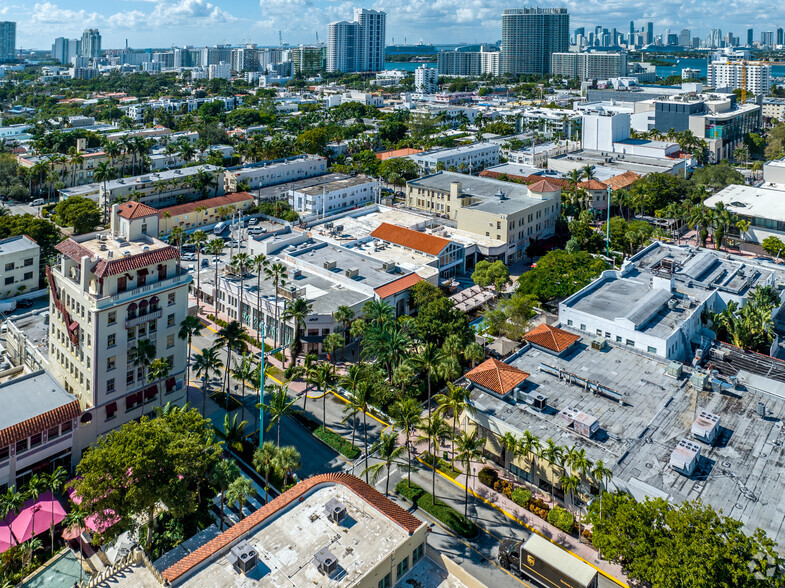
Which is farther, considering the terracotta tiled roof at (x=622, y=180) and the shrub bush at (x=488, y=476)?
the terracotta tiled roof at (x=622, y=180)

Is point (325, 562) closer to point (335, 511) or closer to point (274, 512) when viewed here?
point (335, 511)

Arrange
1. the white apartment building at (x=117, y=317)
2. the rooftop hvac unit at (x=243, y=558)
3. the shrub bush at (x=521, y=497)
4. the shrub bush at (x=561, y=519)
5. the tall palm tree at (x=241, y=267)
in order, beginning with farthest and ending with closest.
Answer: the tall palm tree at (x=241, y=267), the white apartment building at (x=117, y=317), the shrub bush at (x=521, y=497), the shrub bush at (x=561, y=519), the rooftop hvac unit at (x=243, y=558)

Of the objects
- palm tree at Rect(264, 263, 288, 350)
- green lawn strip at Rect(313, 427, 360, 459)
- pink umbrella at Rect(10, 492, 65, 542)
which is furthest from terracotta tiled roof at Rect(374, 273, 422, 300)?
pink umbrella at Rect(10, 492, 65, 542)

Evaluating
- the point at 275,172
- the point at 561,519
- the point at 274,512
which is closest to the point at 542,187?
the point at 275,172

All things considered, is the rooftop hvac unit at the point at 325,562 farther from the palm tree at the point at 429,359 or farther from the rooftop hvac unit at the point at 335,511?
the palm tree at the point at 429,359

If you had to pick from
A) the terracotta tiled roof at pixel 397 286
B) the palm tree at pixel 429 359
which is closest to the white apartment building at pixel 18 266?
the terracotta tiled roof at pixel 397 286

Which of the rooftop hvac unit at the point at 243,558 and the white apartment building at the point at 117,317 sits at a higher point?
the white apartment building at the point at 117,317
